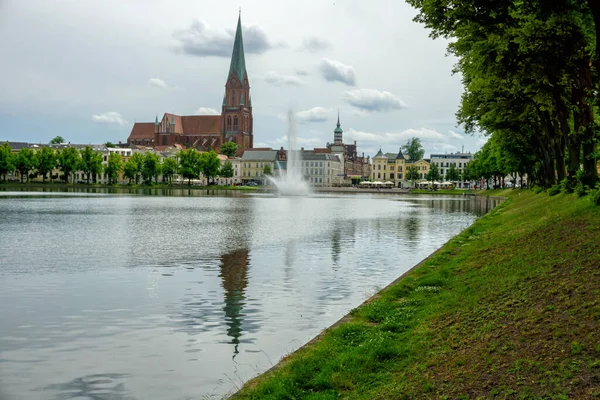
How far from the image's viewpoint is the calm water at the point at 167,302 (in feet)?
41.3

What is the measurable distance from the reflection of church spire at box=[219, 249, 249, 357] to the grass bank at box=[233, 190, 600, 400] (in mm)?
3178

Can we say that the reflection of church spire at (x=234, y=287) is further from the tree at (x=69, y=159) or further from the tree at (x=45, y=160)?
the tree at (x=45, y=160)

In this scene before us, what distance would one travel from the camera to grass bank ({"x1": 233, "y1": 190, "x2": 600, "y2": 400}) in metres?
9.01

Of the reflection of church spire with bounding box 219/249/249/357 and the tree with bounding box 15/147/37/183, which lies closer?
the reflection of church spire with bounding box 219/249/249/357

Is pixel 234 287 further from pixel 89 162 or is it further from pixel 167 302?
pixel 89 162

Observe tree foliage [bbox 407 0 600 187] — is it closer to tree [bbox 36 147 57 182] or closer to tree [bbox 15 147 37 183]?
tree [bbox 15 147 37 183]

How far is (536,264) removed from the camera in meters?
16.2

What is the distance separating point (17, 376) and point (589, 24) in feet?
83.9

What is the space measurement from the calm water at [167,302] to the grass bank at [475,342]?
177 cm

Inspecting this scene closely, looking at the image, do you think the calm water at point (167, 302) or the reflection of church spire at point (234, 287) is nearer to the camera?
the calm water at point (167, 302)

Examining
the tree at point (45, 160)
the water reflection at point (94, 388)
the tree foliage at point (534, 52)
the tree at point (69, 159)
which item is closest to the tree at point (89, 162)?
the tree at point (69, 159)

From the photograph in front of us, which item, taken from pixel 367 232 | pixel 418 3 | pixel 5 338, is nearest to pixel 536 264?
pixel 5 338

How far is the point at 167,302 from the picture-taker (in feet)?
63.9

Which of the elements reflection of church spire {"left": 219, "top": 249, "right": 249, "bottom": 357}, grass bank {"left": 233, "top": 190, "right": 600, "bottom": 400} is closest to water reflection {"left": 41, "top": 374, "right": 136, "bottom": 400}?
grass bank {"left": 233, "top": 190, "right": 600, "bottom": 400}
